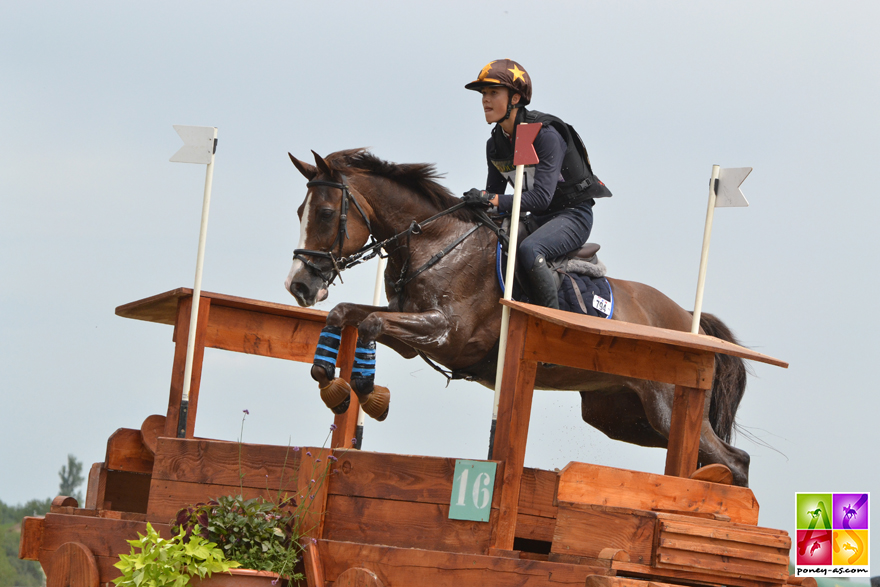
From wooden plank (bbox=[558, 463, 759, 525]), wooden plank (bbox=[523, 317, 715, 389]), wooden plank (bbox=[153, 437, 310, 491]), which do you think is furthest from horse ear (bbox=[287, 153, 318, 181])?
wooden plank (bbox=[558, 463, 759, 525])

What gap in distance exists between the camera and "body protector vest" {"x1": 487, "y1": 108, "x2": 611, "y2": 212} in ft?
17.0

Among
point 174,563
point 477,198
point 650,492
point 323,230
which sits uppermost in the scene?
point 477,198

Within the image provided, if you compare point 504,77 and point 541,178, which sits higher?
point 504,77

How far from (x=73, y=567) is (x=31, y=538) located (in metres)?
0.39

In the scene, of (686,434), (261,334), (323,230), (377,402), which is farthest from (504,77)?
(261,334)

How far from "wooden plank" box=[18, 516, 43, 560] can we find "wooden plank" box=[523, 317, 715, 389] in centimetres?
283

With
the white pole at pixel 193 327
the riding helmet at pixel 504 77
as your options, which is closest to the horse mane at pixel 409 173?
the riding helmet at pixel 504 77

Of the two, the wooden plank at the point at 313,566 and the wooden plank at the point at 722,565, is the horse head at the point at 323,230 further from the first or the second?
the wooden plank at the point at 722,565

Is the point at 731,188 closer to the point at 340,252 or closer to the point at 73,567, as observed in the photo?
the point at 340,252

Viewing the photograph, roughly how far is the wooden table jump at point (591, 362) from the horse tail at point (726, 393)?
5.63 ft

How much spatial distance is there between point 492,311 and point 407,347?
51 centimetres

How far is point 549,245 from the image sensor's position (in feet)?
16.2

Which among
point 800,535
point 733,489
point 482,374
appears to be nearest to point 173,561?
point 482,374

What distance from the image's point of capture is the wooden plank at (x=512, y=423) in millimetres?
3600
